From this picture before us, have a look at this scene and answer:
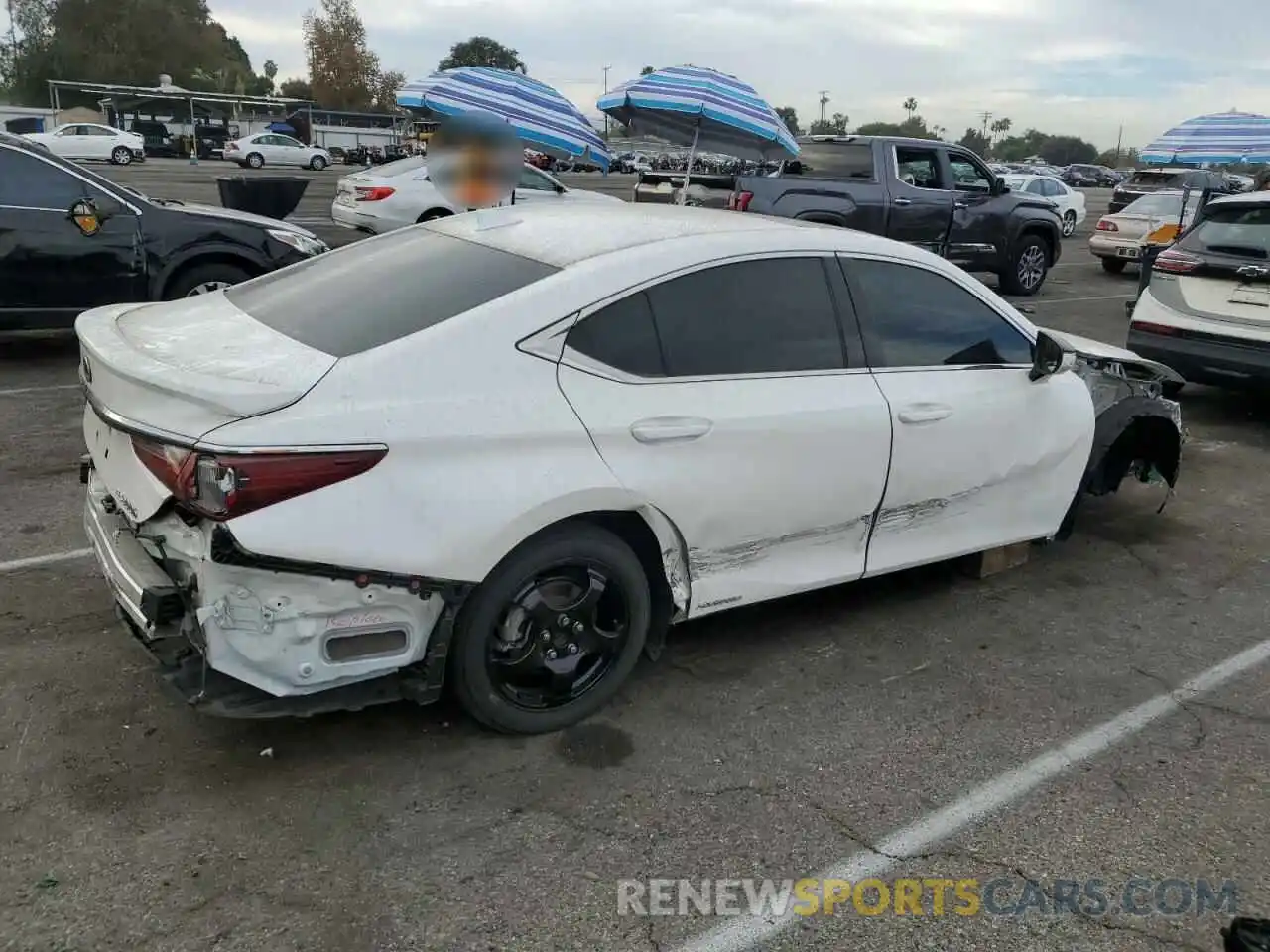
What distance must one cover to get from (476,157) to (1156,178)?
24.0 meters

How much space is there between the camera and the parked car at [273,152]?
44.3 meters

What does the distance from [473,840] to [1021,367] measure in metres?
3.01

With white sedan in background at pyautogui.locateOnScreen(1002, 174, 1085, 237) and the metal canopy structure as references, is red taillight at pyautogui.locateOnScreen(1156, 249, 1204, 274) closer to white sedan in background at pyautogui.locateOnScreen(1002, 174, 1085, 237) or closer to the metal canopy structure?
white sedan in background at pyautogui.locateOnScreen(1002, 174, 1085, 237)

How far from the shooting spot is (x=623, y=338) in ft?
11.0

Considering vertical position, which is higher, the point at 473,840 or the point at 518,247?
the point at 518,247

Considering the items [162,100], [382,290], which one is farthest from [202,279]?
[162,100]

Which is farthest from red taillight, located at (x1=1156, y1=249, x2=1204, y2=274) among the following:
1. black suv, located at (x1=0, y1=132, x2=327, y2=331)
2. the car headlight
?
black suv, located at (x1=0, y1=132, x2=327, y2=331)

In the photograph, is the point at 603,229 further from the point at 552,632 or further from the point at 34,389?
the point at 34,389

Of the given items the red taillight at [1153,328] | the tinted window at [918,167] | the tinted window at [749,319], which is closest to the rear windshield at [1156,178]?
the tinted window at [918,167]

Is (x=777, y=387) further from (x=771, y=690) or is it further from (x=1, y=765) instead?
(x=1, y=765)

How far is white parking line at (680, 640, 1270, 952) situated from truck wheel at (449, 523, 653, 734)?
99 centimetres

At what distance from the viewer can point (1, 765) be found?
10.1ft

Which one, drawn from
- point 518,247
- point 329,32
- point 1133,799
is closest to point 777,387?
point 518,247

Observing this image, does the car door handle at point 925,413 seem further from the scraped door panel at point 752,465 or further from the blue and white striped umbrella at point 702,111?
the blue and white striped umbrella at point 702,111
